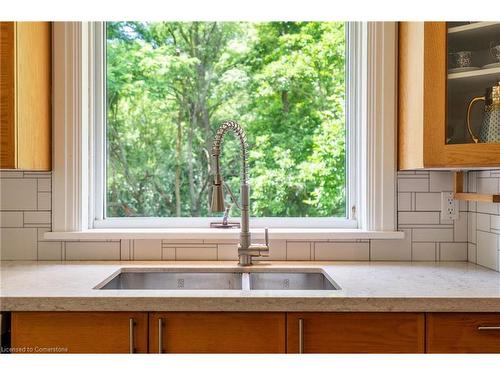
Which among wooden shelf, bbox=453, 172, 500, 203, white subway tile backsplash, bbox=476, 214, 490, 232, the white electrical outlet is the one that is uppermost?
wooden shelf, bbox=453, 172, 500, 203

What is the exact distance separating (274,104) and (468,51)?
838mm

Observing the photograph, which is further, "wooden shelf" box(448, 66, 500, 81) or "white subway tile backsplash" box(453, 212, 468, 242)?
Result: "white subway tile backsplash" box(453, 212, 468, 242)

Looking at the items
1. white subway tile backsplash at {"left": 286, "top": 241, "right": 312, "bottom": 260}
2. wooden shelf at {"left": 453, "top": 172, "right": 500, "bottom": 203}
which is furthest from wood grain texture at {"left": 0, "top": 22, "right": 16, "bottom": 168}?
wooden shelf at {"left": 453, "top": 172, "right": 500, "bottom": 203}

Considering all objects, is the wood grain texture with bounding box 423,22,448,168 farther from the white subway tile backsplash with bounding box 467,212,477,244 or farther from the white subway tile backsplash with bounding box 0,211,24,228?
the white subway tile backsplash with bounding box 0,211,24,228

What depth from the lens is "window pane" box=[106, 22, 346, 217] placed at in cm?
214

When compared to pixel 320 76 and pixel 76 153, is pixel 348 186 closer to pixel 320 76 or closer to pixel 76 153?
pixel 320 76

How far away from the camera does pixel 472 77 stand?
1.60 m

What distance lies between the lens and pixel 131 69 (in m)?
2.16

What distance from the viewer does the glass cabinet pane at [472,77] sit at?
1.58m

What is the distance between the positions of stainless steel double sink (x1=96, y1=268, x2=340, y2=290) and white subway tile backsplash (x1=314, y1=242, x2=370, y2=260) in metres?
0.17

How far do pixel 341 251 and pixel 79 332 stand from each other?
1.08m

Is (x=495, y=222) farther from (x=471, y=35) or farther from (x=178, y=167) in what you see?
(x=178, y=167)

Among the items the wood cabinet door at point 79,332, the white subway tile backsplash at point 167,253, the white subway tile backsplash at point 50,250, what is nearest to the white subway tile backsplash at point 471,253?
the white subway tile backsplash at point 167,253

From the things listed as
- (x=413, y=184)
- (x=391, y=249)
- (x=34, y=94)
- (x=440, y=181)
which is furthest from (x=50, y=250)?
(x=440, y=181)
